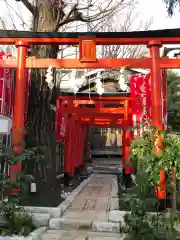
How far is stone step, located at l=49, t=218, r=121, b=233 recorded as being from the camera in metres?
5.91

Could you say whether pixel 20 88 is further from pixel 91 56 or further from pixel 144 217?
pixel 144 217

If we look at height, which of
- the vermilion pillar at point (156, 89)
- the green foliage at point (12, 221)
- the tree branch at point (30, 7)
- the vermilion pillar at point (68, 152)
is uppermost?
the tree branch at point (30, 7)

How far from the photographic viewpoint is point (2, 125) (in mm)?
4594

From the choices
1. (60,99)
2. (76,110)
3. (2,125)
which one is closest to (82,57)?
(2,125)

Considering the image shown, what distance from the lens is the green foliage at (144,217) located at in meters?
4.27

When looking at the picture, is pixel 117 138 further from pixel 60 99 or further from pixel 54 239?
pixel 54 239

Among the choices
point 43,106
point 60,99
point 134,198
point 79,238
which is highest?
point 60,99

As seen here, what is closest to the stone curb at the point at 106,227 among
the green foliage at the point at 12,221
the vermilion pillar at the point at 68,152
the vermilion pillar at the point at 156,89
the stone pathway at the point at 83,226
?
the stone pathway at the point at 83,226

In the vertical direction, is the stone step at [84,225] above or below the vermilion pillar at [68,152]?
below

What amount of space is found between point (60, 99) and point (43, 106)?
4.19m

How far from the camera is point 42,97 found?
827 centimetres

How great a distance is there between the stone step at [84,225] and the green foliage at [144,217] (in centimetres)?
139

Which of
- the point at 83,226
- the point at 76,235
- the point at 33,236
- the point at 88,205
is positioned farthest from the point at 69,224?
the point at 88,205

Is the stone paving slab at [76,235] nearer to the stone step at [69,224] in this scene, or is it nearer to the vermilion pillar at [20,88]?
the stone step at [69,224]
